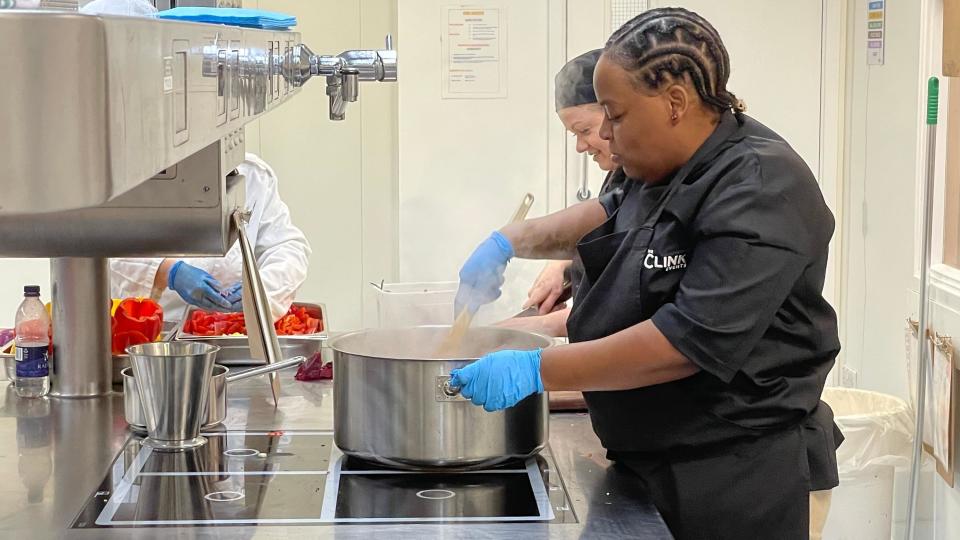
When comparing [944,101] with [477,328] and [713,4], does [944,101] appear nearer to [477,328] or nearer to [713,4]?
[713,4]

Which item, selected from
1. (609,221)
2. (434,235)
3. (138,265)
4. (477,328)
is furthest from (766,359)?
(434,235)

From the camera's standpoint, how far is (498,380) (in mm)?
1631

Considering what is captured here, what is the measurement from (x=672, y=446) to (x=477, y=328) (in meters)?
0.41

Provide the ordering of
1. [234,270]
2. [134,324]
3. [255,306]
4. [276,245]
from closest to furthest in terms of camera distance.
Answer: [255,306] < [134,324] < [234,270] < [276,245]

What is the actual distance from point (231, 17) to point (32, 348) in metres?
1.03

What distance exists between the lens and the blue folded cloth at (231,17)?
1.28 metres

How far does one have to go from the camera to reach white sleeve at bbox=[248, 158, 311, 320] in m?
3.62

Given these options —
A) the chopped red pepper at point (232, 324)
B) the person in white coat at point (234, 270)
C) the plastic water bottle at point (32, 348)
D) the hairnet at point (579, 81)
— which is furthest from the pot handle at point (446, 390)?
the person in white coat at point (234, 270)

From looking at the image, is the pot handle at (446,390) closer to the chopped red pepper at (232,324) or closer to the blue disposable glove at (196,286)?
the chopped red pepper at (232,324)

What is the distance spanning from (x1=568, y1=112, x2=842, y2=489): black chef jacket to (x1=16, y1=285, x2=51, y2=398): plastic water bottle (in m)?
1.07

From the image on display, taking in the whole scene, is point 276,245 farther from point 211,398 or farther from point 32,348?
point 211,398

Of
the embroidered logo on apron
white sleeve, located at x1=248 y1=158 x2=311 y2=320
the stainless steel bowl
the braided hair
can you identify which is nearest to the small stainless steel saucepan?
the stainless steel bowl

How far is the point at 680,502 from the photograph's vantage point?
1.77 m

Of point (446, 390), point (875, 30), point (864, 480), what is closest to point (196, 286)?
point (446, 390)
